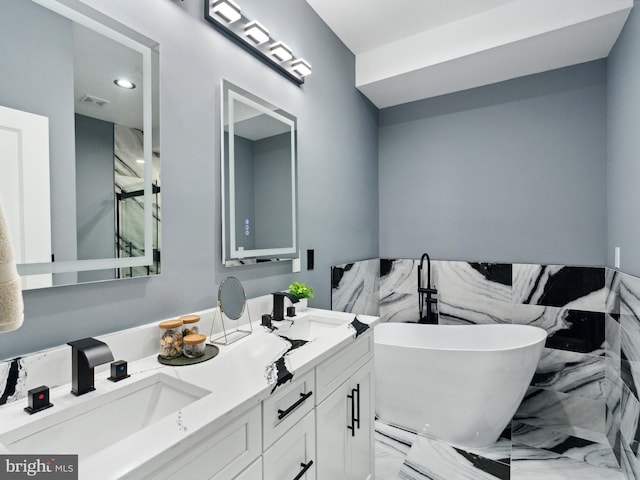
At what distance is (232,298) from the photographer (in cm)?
145

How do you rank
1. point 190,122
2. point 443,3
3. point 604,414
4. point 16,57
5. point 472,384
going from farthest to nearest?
point 604,414, point 443,3, point 472,384, point 190,122, point 16,57

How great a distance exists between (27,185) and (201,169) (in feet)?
1.97

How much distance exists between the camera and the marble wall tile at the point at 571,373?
89.1 inches

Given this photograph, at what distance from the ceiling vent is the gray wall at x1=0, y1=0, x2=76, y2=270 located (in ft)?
0.13

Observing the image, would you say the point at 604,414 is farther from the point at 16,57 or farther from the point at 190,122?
the point at 16,57

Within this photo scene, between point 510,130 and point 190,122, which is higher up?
point 510,130

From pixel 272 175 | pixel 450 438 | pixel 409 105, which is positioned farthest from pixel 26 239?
pixel 409 105

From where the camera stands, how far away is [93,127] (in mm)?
1077

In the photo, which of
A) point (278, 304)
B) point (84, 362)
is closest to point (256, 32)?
point (278, 304)

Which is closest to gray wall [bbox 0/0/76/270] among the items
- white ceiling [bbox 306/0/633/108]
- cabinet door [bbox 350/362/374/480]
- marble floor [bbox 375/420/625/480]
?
cabinet door [bbox 350/362/374/480]

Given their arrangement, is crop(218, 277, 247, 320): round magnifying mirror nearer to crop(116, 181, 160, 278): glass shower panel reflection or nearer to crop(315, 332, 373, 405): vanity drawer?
crop(116, 181, 160, 278): glass shower panel reflection

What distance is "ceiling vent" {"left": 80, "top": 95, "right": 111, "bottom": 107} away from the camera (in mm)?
1053

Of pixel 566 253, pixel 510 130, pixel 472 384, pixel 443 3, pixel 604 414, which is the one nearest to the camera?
pixel 472 384

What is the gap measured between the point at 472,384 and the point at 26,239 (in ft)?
7.18
